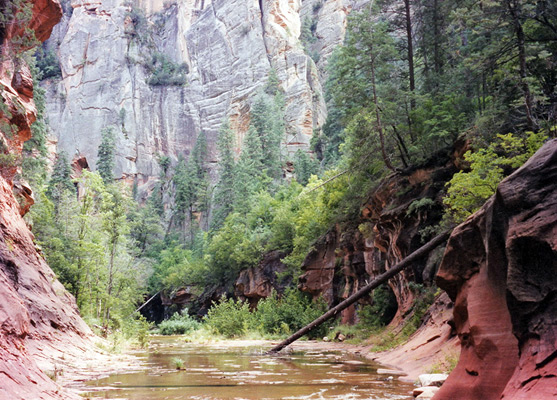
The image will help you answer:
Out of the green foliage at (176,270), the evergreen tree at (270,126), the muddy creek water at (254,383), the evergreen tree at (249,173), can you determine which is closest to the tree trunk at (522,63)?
the muddy creek water at (254,383)

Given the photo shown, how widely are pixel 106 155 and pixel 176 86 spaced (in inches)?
824

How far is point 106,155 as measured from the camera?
246ft

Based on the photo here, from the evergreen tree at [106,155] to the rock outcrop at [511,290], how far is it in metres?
70.2

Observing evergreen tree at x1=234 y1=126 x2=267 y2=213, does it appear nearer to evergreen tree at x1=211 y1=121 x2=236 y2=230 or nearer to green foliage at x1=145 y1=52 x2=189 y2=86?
evergreen tree at x1=211 y1=121 x2=236 y2=230

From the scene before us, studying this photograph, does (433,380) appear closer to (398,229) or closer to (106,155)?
(398,229)

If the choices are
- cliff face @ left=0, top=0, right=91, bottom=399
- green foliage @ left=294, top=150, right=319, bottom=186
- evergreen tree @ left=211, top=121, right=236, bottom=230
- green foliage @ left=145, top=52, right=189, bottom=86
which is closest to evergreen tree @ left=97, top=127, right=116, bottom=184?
green foliage @ left=145, top=52, right=189, bottom=86

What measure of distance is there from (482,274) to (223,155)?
6517 centimetres

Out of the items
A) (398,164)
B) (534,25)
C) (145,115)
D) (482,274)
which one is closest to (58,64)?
(145,115)

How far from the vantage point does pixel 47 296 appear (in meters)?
16.2

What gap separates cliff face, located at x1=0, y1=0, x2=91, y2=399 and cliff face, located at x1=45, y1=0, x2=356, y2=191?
60.3m

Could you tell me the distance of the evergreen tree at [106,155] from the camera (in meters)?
72.0

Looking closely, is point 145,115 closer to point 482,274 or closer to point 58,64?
point 58,64

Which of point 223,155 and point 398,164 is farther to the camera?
point 223,155

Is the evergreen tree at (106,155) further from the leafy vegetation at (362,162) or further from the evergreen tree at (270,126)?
the evergreen tree at (270,126)
